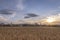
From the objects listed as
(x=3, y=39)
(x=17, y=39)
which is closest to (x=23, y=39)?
(x=17, y=39)

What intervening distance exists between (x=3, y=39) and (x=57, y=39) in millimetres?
2604

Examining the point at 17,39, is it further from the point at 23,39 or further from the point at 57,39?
the point at 57,39

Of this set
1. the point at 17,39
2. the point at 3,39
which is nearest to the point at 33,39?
the point at 17,39

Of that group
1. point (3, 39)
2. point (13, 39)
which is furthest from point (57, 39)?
point (3, 39)

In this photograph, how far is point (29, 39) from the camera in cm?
693

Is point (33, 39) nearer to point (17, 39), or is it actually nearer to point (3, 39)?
point (17, 39)

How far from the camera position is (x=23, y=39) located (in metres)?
7.04

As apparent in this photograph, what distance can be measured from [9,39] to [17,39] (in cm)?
38

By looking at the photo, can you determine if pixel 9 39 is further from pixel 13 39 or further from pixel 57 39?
pixel 57 39

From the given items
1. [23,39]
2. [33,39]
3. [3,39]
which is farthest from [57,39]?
[3,39]

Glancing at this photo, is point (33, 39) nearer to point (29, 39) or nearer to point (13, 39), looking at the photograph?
point (29, 39)

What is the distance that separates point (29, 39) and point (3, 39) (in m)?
1.24

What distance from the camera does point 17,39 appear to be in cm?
707

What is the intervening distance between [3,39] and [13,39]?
476 millimetres
